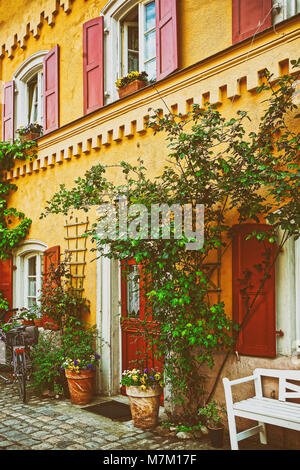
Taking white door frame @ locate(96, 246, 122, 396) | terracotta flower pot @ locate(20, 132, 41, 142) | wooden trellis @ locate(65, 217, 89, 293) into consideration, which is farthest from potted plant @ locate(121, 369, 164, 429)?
terracotta flower pot @ locate(20, 132, 41, 142)

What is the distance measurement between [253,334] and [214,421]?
3.31 feet

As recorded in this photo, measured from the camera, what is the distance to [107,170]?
7.30 m

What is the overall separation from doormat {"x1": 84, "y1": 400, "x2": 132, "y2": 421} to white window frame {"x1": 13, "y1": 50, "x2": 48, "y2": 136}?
5955 millimetres

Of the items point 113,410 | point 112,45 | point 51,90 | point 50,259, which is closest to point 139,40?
point 112,45

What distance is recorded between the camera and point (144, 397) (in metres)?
5.40

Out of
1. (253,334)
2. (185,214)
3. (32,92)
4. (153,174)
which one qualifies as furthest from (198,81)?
(32,92)

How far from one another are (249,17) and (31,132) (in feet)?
17.2

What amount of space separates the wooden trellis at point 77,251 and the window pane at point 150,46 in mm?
2790

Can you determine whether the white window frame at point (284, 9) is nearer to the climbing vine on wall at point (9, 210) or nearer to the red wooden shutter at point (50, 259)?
the red wooden shutter at point (50, 259)

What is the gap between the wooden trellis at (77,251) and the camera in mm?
7550

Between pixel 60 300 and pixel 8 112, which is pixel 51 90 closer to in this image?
pixel 8 112

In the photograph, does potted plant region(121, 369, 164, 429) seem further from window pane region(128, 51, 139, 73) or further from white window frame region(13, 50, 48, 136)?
white window frame region(13, 50, 48, 136)

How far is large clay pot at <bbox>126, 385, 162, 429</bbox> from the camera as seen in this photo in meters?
5.40
